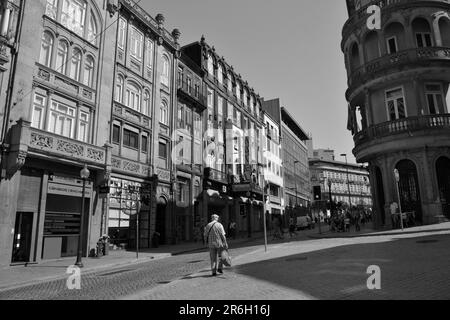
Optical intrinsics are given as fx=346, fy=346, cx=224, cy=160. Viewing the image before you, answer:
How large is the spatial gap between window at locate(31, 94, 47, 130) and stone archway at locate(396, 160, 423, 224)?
2212 cm

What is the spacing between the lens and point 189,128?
33.3 m

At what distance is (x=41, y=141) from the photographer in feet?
56.4

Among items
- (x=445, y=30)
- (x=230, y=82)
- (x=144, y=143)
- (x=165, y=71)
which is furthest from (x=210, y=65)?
(x=445, y=30)

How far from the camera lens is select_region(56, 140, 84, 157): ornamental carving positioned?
18047mm

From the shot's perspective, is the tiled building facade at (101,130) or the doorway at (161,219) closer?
the tiled building facade at (101,130)

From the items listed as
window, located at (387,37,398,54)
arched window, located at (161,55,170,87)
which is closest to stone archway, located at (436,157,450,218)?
window, located at (387,37,398,54)

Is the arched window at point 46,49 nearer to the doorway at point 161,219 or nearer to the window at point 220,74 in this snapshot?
the doorway at point 161,219

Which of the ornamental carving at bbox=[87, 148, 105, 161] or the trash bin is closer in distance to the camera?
the ornamental carving at bbox=[87, 148, 105, 161]

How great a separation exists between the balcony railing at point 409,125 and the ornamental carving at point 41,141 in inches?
794

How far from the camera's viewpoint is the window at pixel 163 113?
1140 inches

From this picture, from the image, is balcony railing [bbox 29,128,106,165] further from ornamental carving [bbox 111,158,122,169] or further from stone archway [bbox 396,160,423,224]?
stone archway [bbox 396,160,423,224]

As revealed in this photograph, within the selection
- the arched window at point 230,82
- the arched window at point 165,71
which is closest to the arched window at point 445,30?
the arched window at point 165,71
